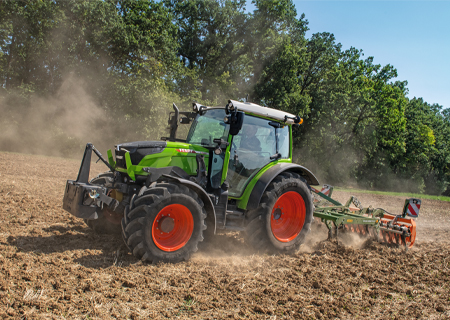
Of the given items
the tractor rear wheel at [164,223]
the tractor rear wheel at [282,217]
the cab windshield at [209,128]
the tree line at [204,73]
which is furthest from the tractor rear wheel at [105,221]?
the tree line at [204,73]

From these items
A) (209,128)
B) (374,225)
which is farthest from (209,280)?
(374,225)

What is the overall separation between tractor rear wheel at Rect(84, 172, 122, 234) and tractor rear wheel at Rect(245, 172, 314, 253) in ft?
7.06

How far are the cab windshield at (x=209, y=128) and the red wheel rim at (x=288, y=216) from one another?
1540mm

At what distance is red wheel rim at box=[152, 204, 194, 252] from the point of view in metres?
4.46

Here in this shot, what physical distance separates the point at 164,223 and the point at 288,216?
2500 millimetres

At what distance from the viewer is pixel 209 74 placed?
31.5 meters

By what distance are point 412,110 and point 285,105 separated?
95.6 ft

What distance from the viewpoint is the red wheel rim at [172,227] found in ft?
14.6

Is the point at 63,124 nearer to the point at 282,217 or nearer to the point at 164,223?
the point at 282,217

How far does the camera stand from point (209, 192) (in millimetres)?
5270

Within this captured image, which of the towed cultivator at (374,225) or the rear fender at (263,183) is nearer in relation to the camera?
the rear fender at (263,183)

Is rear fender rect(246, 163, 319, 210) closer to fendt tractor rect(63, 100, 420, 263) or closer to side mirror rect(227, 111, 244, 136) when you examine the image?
fendt tractor rect(63, 100, 420, 263)

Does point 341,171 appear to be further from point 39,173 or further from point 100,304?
point 100,304

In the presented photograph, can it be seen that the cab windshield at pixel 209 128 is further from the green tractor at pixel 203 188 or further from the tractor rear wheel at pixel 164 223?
the tractor rear wheel at pixel 164 223
